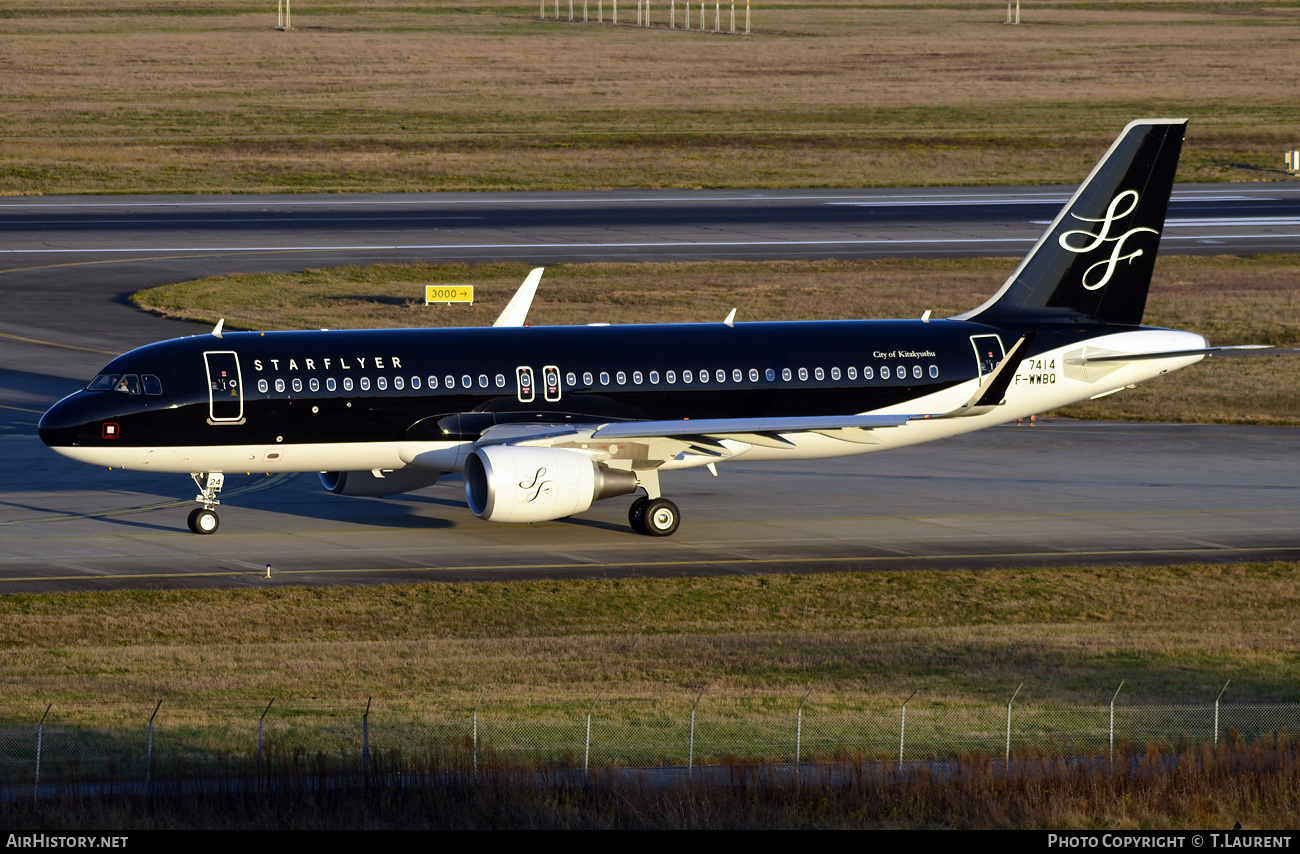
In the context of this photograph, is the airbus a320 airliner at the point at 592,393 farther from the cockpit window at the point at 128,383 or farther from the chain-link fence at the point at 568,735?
the chain-link fence at the point at 568,735

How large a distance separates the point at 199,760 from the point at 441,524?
20249 millimetres

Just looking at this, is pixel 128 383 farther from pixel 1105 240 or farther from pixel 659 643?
pixel 1105 240

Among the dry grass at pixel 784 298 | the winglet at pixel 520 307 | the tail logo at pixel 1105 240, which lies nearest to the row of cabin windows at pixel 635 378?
the winglet at pixel 520 307

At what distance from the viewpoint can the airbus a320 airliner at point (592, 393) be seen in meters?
40.9

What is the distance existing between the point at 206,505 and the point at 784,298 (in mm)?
40295

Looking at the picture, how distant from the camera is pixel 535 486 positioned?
3975cm

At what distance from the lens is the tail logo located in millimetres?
47625

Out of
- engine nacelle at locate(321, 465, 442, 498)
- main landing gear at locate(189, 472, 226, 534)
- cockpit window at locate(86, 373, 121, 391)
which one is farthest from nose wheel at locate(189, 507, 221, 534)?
cockpit window at locate(86, 373, 121, 391)

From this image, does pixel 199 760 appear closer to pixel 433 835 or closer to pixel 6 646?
Answer: pixel 433 835

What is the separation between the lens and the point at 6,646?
33.1 metres

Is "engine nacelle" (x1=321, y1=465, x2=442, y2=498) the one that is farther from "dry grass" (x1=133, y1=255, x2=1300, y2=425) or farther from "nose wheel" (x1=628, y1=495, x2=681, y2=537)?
"dry grass" (x1=133, y1=255, x2=1300, y2=425)

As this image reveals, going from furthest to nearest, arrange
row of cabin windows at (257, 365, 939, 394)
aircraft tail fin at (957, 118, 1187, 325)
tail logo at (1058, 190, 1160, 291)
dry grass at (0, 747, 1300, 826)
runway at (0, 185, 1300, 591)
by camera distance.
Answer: tail logo at (1058, 190, 1160, 291), aircraft tail fin at (957, 118, 1187, 325), row of cabin windows at (257, 365, 939, 394), runway at (0, 185, 1300, 591), dry grass at (0, 747, 1300, 826)

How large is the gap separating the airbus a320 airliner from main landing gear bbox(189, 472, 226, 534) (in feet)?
0.15

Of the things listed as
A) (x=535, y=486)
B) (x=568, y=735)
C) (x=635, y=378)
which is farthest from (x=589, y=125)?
(x=568, y=735)
